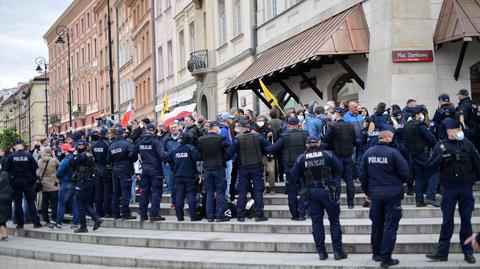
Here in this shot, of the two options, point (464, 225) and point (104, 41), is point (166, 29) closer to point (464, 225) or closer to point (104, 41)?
point (104, 41)

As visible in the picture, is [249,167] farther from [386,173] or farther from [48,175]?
[48,175]

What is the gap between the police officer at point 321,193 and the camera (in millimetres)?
11719

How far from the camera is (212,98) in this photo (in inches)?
1388

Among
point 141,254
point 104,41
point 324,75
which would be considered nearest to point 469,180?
point 141,254

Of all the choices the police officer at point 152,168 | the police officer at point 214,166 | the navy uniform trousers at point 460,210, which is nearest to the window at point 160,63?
the police officer at point 152,168

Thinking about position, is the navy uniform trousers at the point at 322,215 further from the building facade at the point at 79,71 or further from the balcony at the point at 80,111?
the balcony at the point at 80,111

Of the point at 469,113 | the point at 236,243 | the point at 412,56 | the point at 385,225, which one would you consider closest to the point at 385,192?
the point at 385,225

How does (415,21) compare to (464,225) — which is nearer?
(464,225)

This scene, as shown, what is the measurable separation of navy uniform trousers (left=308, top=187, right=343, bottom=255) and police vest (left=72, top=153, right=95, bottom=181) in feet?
19.8

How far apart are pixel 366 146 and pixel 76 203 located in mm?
6479

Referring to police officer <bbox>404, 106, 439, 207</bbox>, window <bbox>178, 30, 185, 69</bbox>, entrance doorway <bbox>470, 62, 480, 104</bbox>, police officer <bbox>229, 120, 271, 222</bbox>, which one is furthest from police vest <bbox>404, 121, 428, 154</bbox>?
window <bbox>178, 30, 185, 69</bbox>

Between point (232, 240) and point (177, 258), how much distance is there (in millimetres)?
1089

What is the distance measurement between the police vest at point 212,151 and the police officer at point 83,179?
2.61 metres

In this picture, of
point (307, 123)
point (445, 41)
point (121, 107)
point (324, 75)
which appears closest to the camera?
point (307, 123)
